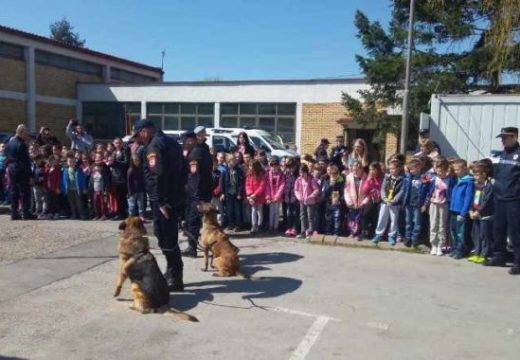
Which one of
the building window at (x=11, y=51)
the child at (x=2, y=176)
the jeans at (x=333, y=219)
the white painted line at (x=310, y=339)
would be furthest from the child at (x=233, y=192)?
the building window at (x=11, y=51)

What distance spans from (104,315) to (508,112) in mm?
8054

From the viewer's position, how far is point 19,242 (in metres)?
8.88

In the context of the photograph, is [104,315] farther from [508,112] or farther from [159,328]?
[508,112]

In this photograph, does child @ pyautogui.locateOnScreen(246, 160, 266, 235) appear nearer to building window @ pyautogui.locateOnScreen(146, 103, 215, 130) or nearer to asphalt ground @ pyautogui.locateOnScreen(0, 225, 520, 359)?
asphalt ground @ pyautogui.locateOnScreen(0, 225, 520, 359)

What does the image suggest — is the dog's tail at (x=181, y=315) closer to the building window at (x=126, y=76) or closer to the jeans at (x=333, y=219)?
the jeans at (x=333, y=219)

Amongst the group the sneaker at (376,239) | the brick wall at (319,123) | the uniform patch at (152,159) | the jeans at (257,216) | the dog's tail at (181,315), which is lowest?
the dog's tail at (181,315)

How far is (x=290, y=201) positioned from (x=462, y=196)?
319 cm

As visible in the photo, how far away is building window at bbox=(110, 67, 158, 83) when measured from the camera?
3606 centimetres

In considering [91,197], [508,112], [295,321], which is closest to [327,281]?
[295,321]

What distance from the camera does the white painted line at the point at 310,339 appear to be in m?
4.51

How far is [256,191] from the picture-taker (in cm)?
1008

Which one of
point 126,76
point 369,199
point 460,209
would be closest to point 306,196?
point 369,199

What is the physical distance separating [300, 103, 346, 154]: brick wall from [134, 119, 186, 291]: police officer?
20244 mm

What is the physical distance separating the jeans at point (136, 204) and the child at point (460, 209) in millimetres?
6064
